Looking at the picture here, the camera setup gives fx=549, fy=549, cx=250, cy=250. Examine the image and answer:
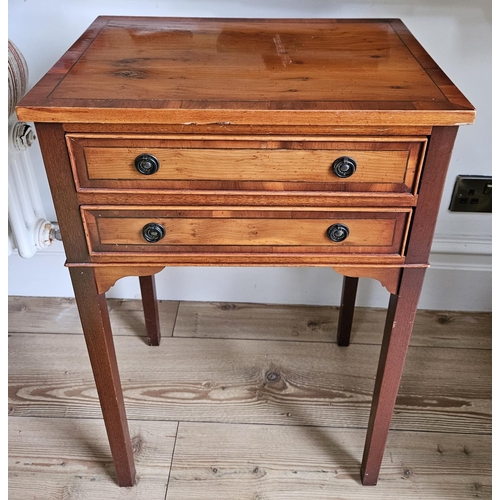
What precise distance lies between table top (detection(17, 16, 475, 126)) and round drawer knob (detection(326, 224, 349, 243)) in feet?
→ 0.53

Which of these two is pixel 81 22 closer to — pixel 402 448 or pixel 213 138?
pixel 213 138

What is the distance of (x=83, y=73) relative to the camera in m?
0.82

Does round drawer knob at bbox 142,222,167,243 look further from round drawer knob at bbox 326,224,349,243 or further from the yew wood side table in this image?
round drawer knob at bbox 326,224,349,243

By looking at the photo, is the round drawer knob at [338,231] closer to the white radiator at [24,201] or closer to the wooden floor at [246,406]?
the wooden floor at [246,406]

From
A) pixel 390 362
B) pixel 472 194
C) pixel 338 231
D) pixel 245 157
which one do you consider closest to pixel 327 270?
pixel 472 194

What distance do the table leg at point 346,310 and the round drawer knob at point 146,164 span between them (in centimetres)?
67

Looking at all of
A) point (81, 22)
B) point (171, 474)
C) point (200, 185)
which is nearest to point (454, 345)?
point (171, 474)

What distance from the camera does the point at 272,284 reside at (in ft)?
4.95

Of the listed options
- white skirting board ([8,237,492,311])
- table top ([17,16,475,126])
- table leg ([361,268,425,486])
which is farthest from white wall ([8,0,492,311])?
table leg ([361,268,425,486])

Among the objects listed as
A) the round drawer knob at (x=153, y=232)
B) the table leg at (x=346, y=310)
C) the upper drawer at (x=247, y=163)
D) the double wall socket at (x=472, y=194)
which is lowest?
the table leg at (x=346, y=310)

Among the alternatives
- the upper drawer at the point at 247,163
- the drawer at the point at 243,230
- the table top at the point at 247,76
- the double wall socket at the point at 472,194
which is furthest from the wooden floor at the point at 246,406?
the table top at the point at 247,76

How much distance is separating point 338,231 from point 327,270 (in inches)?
26.6

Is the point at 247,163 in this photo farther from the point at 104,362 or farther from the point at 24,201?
the point at 24,201

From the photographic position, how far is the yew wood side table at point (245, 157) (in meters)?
0.72
